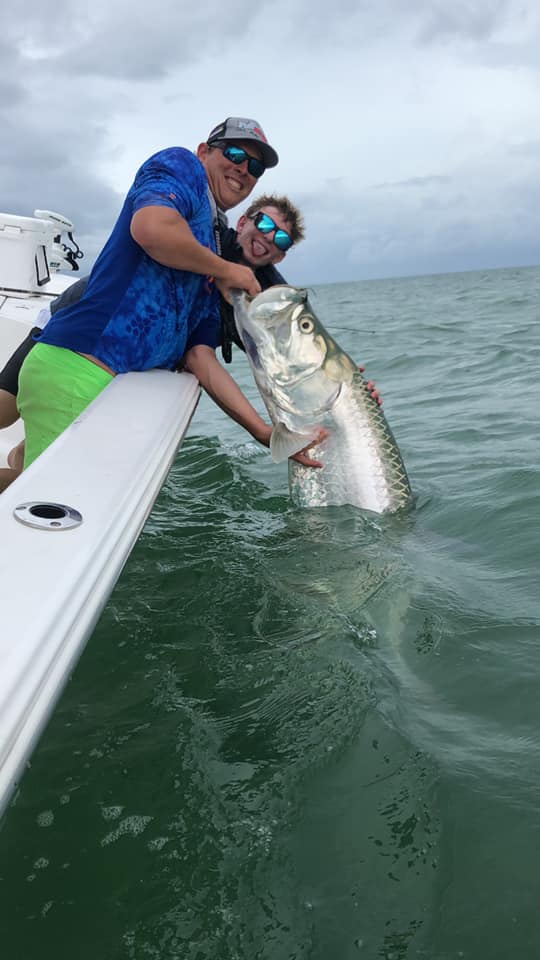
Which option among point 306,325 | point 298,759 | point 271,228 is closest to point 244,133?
point 271,228

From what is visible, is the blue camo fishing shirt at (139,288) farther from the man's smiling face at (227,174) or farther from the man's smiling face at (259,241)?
the man's smiling face at (259,241)

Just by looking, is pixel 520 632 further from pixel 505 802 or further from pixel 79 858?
pixel 79 858

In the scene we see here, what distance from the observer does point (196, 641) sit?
9.09 feet

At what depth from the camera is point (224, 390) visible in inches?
136

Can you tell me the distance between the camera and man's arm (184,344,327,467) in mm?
3430

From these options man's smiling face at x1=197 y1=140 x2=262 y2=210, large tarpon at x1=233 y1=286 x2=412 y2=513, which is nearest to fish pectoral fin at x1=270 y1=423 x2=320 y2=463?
large tarpon at x1=233 y1=286 x2=412 y2=513

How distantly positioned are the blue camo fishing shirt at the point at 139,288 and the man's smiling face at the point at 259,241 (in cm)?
37

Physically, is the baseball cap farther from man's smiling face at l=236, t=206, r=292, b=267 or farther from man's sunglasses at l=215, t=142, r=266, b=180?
man's smiling face at l=236, t=206, r=292, b=267

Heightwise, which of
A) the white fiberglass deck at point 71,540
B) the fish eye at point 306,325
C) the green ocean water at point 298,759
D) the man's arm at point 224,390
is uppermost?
the fish eye at point 306,325

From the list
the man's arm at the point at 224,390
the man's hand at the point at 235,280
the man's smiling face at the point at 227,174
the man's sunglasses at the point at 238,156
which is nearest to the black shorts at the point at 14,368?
the man's arm at the point at 224,390

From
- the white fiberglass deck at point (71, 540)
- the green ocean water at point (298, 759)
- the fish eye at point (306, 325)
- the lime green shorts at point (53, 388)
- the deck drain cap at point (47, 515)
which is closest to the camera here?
the white fiberglass deck at point (71, 540)

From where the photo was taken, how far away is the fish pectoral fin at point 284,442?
3.39 meters

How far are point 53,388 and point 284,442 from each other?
1.01 meters

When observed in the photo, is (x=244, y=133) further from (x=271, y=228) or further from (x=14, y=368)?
(x=14, y=368)
